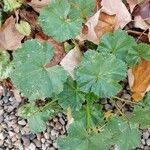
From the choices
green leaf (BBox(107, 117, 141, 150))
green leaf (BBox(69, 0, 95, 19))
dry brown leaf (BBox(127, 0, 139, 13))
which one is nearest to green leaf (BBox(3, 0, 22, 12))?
green leaf (BBox(69, 0, 95, 19))

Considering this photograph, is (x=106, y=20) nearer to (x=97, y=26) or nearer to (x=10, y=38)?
(x=97, y=26)

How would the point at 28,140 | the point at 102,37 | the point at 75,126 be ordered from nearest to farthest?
the point at 75,126 → the point at 102,37 → the point at 28,140

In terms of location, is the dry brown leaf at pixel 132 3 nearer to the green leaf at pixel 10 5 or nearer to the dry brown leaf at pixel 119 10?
→ the dry brown leaf at pixel 119 10

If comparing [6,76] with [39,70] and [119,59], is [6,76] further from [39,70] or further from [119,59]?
[119,59]

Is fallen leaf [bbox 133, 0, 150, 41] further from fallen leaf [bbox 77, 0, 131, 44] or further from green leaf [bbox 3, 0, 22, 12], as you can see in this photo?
green leaf [bbox 3, 0, 22, 12]

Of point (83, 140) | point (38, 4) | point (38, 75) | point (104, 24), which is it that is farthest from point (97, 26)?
point (83, 140)

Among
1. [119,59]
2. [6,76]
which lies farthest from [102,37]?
[6,76]
